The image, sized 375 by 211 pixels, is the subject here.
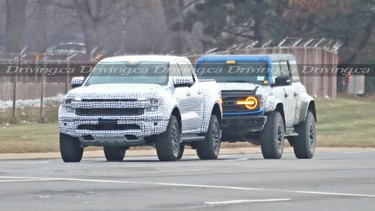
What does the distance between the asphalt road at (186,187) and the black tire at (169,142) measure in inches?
26.9

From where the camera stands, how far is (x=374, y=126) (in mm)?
41219

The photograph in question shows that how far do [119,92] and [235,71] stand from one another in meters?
4.65

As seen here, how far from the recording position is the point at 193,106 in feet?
70.1

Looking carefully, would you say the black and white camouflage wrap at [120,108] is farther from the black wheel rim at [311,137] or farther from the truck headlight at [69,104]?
the black wheel rim at [311,137]

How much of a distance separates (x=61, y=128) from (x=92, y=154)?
544 cm

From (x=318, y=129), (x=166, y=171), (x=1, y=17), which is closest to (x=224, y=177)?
(x=166, y=171)

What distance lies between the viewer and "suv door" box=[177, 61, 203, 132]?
21.2m

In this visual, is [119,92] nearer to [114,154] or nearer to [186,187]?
[114,154]

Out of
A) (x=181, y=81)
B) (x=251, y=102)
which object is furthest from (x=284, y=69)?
(x=181, y=81)

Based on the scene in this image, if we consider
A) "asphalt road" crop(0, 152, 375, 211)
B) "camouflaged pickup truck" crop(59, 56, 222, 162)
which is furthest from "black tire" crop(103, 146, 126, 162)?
"asphalt road" crop(0, 152, 375, 211)

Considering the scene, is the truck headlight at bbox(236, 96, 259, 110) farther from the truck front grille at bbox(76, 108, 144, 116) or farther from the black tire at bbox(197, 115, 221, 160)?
the truck front grille at bbox(76, 108, 144, 116)

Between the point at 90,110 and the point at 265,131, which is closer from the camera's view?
the point at 90,110

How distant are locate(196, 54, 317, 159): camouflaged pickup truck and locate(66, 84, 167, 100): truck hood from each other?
296 cm

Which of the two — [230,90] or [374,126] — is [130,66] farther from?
[374,126]
